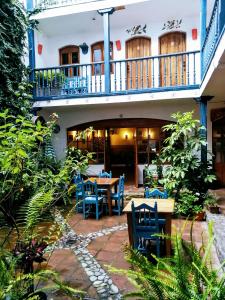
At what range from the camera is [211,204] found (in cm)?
565

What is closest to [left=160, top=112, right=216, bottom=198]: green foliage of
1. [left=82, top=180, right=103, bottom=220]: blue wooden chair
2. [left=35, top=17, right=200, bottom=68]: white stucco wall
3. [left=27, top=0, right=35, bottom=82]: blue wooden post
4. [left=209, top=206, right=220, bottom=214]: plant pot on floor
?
[left=209, top=206, right=220, bottom=214]: plant pot on floor

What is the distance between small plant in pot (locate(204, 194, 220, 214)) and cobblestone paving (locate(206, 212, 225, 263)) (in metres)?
0.11

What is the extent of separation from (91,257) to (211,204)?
9.71 feet

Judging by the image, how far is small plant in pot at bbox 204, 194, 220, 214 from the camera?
5.53 m

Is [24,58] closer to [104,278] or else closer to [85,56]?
[85,56]

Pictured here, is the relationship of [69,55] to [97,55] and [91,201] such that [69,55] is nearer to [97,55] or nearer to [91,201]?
[97,55]

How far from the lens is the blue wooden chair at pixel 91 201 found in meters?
5.86

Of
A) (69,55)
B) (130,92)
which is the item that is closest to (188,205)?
(130,92)

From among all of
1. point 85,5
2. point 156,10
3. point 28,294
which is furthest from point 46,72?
point 28,294

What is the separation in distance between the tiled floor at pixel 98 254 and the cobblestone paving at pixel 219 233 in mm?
250

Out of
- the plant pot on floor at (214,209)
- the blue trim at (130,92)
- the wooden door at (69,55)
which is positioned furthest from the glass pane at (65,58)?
the plant pot on floor at (214,209)

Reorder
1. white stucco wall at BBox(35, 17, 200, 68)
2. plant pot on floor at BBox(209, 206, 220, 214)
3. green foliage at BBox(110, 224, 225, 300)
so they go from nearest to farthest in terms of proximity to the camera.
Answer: green foliage at BBox(110, 224, 225, 300)
plant pot on floor at BBox(209, 206, 220, 214)
white stucco wall at BBox(35, 17, 200, 68)

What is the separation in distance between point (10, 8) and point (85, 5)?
6.94 feet

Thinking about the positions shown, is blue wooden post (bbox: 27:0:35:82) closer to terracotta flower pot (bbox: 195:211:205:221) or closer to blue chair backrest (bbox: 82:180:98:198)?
blue chair backrest (bbox: 82:180:98:198)
